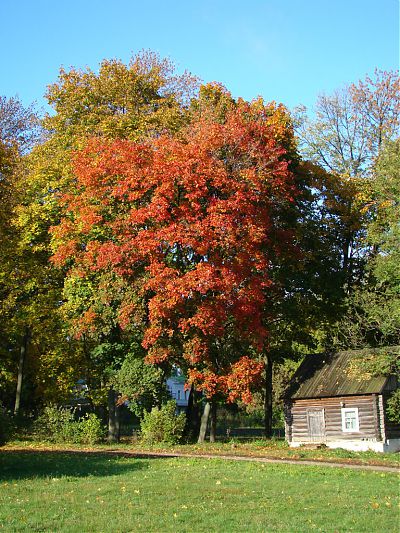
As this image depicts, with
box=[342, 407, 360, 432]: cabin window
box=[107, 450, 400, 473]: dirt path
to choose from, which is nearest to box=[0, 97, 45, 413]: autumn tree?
box=[107, 450, 400, 473]: dirt path

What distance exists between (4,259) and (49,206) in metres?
4.25

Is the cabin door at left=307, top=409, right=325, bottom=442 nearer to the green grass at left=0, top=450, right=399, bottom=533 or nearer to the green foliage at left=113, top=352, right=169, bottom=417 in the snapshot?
the green foliage at left=113, top=352, right=169, bottom=417

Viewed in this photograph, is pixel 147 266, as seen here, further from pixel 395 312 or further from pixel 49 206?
pixel 395 312

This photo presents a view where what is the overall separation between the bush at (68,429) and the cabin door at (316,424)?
1065 centimetres

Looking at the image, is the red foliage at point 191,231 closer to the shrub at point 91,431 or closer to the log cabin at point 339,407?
the log cabin at point 339,407

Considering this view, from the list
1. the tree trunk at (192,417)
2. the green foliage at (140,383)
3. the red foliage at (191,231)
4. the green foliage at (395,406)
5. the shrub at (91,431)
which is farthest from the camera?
the tree trunk at (192,417)

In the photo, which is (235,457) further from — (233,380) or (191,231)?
(191,231)

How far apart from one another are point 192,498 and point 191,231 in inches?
620

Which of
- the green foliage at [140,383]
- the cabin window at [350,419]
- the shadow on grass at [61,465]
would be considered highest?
the green foliage at [140,383]

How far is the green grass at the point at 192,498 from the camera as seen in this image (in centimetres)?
1024

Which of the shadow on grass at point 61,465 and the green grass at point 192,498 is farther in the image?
the shadow on grass at point 61,465

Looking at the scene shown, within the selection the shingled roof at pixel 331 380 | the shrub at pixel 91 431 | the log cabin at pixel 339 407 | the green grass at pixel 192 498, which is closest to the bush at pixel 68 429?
the shrub at pixel 91 431

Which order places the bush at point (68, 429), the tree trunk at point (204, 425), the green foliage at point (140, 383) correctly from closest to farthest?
the green foliage at point (140, 383), the bush at point (68, 429), the tree trunk at point (204, 425)

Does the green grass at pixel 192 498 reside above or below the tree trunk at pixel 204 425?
below
